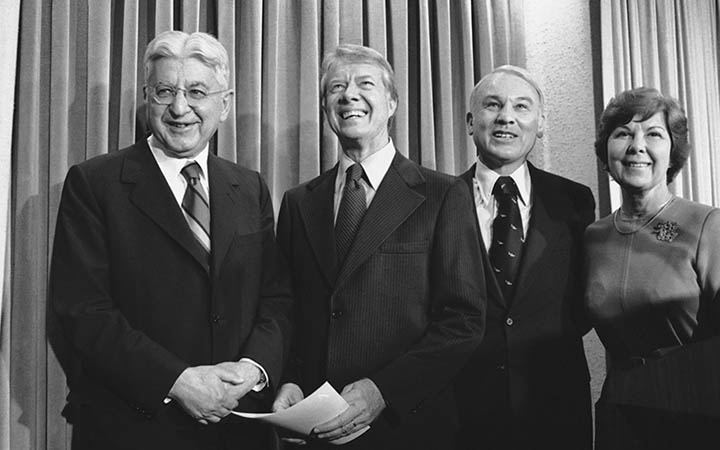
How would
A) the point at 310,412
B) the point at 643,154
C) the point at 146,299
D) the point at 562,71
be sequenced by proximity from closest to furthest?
the point at 310,412, the point at 146,299, the point at 643,154, the point at 562,71

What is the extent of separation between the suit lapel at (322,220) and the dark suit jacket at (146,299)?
0.15m

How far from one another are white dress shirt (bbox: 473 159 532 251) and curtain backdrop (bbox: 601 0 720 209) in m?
1.17

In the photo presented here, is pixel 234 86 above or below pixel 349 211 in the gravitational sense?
above

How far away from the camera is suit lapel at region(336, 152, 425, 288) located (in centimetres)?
202

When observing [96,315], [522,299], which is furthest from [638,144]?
[96,315]

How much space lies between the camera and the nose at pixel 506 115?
2.40 metres

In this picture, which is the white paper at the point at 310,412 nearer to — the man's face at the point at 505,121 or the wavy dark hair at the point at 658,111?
the man's face at the point at 505,121

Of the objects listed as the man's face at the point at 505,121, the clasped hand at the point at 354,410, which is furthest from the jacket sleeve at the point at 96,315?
the man's face at the point at 505,121

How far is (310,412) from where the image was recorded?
1.78m

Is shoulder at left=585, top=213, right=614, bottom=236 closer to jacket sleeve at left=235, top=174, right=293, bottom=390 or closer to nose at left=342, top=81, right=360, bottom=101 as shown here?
nose at left=342, top=81, right=360, bottom=101

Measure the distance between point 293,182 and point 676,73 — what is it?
1.99 metres

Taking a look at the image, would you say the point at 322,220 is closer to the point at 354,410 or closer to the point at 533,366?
the point at 354,410

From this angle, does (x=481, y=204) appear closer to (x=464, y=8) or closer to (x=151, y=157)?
(x=151, y=157)

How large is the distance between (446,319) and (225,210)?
2.15ft
